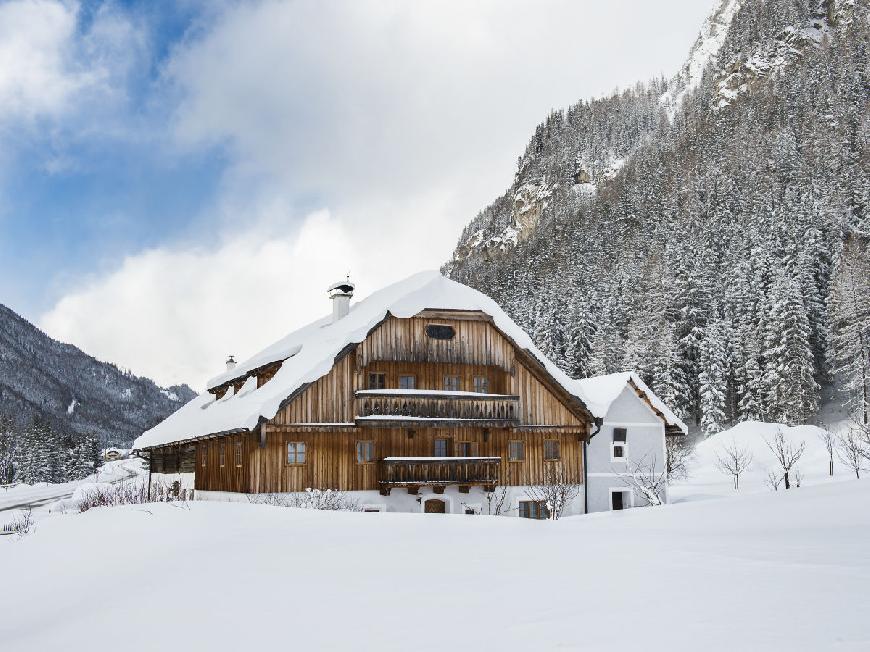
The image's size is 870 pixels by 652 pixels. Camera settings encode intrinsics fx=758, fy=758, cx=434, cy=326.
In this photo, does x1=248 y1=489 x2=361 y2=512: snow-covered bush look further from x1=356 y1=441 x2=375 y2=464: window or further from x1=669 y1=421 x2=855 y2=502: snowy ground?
x1=669 y1=421 x2=855 y2=502: snowy ground

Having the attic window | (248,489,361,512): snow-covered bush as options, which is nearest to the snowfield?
(248,489,361,512): snow-covered bush

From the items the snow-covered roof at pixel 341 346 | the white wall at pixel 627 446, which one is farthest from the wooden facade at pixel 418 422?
the white wall at pixel 627 446

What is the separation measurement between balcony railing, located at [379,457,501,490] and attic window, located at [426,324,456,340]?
15.7ft

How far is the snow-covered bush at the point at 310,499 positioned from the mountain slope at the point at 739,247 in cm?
4284

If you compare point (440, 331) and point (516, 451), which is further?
point (516, 451)

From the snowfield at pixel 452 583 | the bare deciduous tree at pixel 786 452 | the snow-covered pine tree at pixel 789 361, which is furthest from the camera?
the snow-covered pine tree at pixel 789 361

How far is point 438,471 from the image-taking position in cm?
2886

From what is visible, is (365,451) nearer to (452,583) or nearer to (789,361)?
(452,583)

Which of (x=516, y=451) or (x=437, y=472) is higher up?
(x=516, y=451)

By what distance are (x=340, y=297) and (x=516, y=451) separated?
10.8 m

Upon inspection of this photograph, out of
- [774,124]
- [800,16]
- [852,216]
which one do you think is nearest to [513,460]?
[852,216]

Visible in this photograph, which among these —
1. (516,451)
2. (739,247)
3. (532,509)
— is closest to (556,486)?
(532,509)

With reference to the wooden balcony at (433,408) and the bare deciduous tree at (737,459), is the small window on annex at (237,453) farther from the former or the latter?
the bare deciduous tree at (737,459)

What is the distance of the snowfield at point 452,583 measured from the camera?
6488 mm
